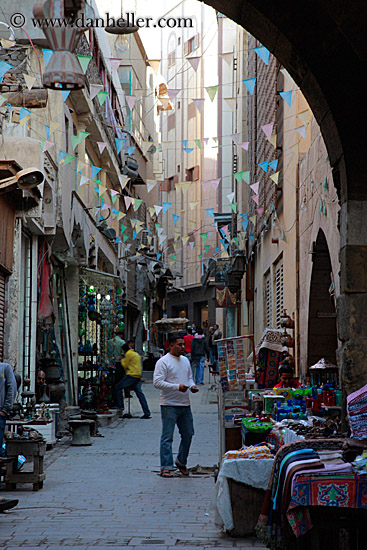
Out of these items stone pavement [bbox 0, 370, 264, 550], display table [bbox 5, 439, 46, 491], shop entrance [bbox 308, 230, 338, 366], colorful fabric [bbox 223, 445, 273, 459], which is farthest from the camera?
shop entrance [bbox 308, 230, 338, 366]

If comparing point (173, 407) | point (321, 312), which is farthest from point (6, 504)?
point (321, 312)

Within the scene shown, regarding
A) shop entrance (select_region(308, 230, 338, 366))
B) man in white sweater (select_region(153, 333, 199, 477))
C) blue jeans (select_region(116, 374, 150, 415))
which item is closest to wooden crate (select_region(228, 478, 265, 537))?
man in white sweater (select_region(153, 333, 199, 477))

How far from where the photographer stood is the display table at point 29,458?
8.95 metres

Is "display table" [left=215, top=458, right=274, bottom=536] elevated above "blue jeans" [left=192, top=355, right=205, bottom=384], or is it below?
below

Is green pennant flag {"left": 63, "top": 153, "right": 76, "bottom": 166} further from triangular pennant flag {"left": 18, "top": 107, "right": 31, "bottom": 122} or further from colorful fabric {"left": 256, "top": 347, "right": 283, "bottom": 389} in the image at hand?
colorful fabric {"left": 256, "top": 347, "right": 283, "bottom": 389}

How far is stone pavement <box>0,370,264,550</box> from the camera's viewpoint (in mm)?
6492

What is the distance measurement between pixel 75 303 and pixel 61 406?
3.87 m

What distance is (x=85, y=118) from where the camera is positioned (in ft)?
63.4

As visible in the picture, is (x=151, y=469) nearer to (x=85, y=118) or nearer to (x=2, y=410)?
(x=2, y=410)

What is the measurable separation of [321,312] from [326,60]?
6.57 metres

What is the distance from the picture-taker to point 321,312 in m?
12.2

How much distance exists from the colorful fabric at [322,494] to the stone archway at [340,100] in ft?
3.88

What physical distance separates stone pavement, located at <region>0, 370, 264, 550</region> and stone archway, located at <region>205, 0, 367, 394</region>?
189 centimetres

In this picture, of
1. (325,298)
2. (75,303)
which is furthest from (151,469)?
(75,303)
